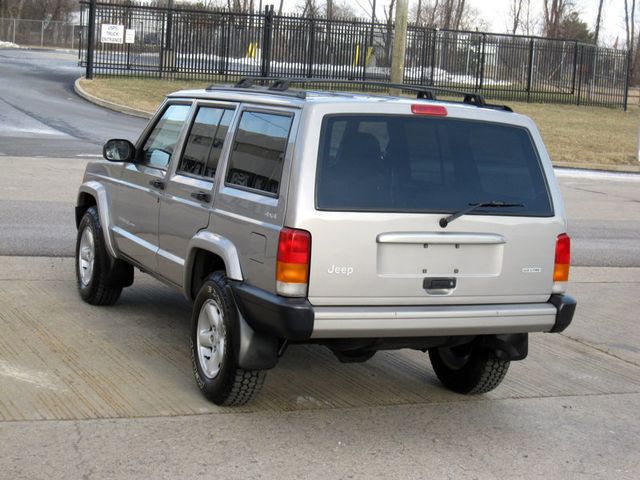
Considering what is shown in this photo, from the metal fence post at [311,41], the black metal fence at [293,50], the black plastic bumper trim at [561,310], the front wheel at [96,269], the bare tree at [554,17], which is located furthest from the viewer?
the bare tree at [554,17]

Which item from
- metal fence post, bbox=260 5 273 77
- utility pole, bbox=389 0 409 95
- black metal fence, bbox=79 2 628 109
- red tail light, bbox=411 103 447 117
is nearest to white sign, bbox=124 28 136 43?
black metal fence, bbox=79 2 628 109

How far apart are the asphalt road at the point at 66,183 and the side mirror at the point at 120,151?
3015mm

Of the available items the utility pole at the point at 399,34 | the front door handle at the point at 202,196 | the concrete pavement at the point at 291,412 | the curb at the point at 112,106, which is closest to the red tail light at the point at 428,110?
the front door handle at the point at 202,196

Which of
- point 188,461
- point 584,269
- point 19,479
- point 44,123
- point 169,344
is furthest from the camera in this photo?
point 44,123

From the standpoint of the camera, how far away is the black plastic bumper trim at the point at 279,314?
17.2 feet

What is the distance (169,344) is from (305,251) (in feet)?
7.35

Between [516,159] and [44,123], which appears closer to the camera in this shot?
[516,159]

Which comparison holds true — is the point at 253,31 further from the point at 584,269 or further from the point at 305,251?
the point at 305,251

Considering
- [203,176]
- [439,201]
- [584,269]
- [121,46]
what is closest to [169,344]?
[203,176]

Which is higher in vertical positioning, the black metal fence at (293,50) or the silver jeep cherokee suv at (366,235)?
the black metal fence at (293,50)

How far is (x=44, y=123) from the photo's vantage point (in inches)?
970

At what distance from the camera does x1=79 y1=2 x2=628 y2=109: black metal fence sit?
34312 mm

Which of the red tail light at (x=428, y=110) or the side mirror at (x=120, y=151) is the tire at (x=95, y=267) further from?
the red tail light at (x=428, y=110)

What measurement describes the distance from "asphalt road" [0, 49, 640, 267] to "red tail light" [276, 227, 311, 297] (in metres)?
5.51
